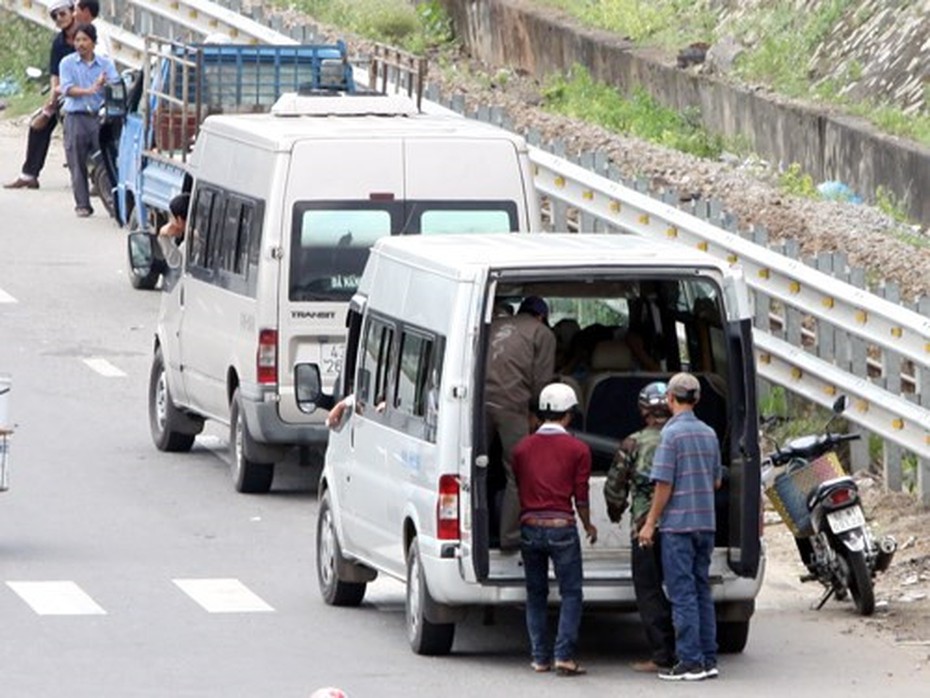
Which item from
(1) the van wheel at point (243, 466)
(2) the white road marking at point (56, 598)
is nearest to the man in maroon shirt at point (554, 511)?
(2) the white road marking at point (56, 598)

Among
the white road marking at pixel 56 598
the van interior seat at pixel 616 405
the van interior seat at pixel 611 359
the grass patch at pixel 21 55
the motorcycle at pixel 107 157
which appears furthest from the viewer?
the grass patch at pixel 21 55

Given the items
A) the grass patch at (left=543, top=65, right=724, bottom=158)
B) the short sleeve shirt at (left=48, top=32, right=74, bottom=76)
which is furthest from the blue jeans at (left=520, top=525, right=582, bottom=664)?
the short sleeve shirt at (left=48, top=32, right=74, bottom=76)

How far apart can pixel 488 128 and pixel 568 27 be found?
14408mm

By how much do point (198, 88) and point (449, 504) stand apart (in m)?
12.5

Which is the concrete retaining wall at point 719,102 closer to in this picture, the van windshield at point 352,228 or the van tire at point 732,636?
the van windshield at point 352,228

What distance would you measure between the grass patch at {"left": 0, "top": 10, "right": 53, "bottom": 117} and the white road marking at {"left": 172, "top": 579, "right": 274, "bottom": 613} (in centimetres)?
2148

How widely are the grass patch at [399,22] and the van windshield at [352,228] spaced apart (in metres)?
17.3

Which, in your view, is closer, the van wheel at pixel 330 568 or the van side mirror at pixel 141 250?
the van wheel at pixel 330 568

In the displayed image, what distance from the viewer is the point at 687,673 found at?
15.3 meters

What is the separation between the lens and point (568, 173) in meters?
25.3

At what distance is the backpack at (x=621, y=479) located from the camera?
15422mm

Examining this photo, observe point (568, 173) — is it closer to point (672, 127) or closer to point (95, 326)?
point (95, 326)

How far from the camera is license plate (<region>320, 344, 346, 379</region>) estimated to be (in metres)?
20.6

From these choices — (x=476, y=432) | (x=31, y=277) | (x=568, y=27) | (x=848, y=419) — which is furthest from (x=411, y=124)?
(x=568, y=27)
